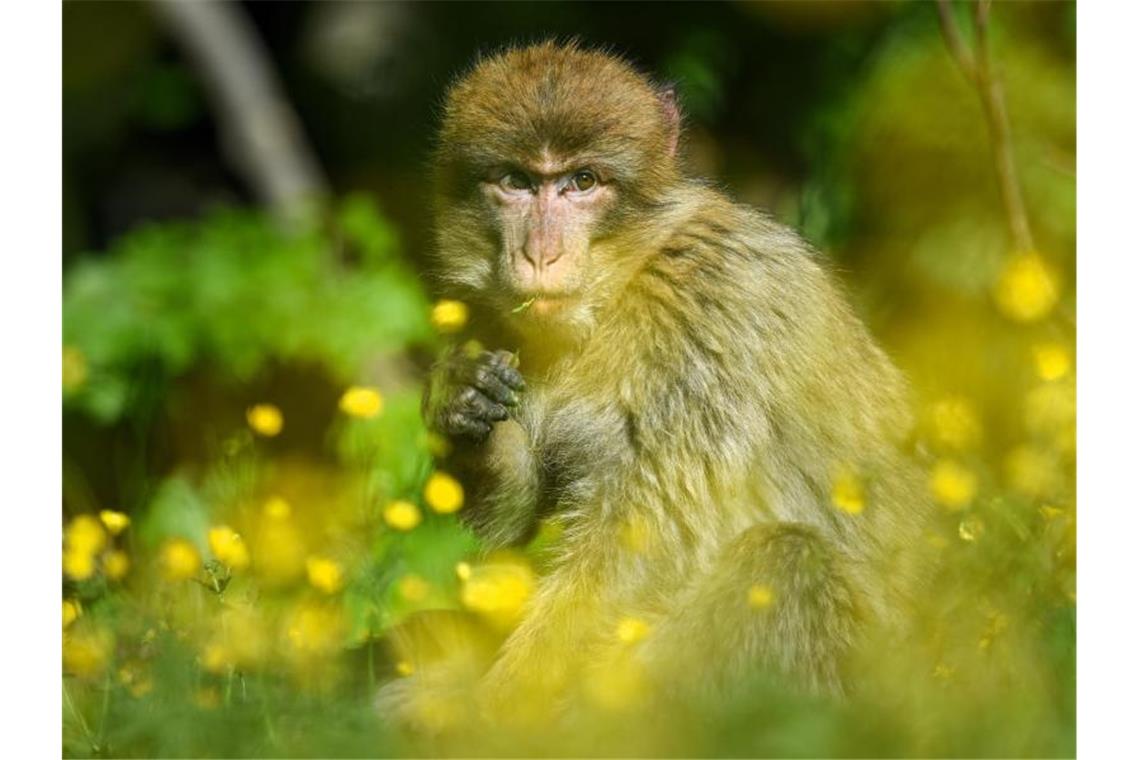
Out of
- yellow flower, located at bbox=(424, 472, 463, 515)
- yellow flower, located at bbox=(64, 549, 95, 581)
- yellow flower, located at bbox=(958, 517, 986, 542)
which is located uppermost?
yellow flower, located at bbox=(958, 517, 986, 542)

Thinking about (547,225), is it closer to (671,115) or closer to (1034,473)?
(671,115)

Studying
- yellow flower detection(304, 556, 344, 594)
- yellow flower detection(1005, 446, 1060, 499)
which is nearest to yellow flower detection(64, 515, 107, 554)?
yellow flower detection(304, 556, 344, 594)

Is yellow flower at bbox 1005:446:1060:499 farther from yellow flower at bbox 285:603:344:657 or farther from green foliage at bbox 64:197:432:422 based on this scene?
green foliage at bbox 64:197:432:422

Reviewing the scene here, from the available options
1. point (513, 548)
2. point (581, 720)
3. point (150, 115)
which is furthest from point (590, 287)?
point (150, 115)

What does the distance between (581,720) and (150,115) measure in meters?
5.55

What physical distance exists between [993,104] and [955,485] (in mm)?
1866

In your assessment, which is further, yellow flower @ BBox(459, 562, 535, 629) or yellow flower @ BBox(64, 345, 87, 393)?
yellow flower @ BBox(64, 345, 87, 393)

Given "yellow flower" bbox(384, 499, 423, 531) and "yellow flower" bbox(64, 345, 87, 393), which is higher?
"yellow flower" bbox(384, 499, 423, 531)

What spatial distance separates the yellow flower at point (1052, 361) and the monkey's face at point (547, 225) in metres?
1.40

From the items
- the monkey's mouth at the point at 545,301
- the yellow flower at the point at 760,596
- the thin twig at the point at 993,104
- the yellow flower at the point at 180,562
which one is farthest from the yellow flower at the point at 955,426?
the yellow flower at the point at 180,562

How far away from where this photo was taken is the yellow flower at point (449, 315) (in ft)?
18.2

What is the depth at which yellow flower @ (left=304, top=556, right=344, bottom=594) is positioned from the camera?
17.4 ft

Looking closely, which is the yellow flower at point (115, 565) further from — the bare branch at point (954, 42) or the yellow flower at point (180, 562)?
the bare branch at point (954, 42)

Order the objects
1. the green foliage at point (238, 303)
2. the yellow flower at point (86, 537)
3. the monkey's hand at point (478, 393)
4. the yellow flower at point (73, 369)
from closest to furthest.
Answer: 1. the monkey's hand at point (478, 393)
2. the yellow flower at point (86, 537)
3. the yellow flower at point (73, 369)
4. the green foliage at point (238, 303)
